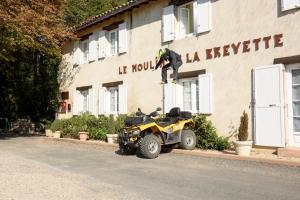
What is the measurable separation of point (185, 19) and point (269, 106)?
16.5 ft

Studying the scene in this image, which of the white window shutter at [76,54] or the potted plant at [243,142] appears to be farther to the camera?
the white window shutter at [76,54]

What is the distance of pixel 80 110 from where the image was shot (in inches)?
855

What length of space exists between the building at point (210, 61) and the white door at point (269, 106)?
3 cm

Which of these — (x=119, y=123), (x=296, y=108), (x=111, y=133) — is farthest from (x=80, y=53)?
(x=296, y=108)

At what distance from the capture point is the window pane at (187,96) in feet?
47.6

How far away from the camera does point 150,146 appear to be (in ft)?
37.4

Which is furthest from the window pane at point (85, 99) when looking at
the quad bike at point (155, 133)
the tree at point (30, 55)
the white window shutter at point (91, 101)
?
the quad bike at point (155, 133)

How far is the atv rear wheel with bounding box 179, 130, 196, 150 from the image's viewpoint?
12312 millimetres

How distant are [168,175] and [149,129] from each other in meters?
3.19

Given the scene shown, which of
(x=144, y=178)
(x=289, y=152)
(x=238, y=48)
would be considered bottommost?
(x=144, y=178)

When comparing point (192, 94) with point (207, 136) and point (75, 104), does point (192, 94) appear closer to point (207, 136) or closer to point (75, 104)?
point (207, 136)

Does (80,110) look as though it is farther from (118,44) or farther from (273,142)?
(273,142)

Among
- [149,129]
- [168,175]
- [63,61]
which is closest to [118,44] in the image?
[63,61]

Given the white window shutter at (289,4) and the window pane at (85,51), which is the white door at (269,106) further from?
the window pane at (85,51)
